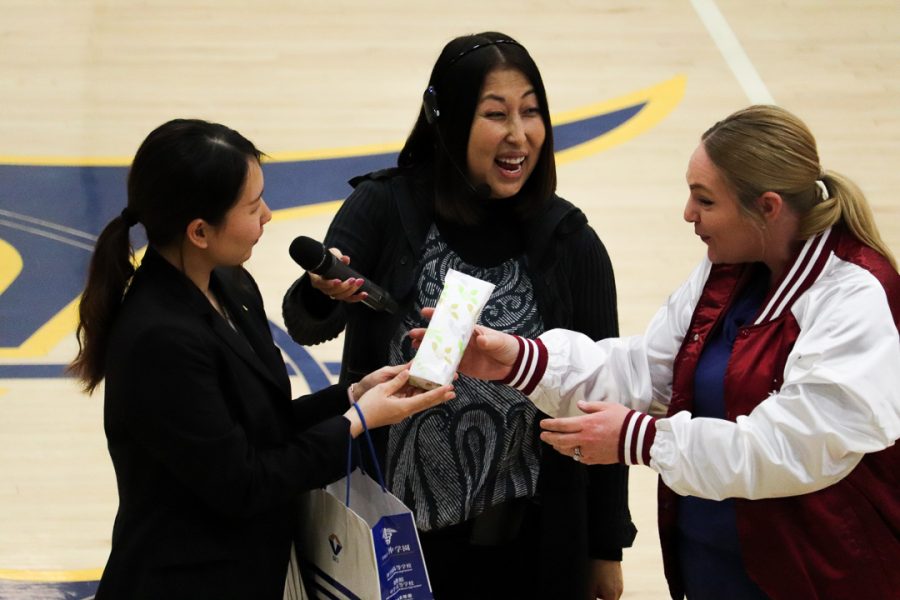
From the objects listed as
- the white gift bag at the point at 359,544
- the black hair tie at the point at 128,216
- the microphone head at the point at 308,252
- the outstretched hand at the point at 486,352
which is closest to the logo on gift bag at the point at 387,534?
the white gift bag at the point at 359,544

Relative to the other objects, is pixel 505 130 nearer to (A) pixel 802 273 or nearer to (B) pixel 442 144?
(B) pixel 442 144

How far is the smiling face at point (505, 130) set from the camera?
2215mm

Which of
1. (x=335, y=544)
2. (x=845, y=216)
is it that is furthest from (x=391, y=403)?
(x=845, y=216)

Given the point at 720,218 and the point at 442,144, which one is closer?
the point at 720,218

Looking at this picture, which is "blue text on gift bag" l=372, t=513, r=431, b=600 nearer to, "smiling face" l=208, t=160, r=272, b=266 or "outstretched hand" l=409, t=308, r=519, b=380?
"outstretched hand" l=409, t=308, r=519, b=380

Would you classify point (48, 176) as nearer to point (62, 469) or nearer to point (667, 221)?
point (62, 469)

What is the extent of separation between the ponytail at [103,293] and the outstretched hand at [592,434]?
716 millimetres

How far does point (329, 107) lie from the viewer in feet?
17.3

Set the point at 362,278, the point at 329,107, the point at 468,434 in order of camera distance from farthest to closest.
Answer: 1. the point at 329,107
2. the point at 468,434
3. the point at 362,278

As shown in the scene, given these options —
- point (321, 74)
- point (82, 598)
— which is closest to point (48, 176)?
point (321, 74)

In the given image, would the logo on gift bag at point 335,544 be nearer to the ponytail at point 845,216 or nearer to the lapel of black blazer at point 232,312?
the lapel of black blazer at point 232,312

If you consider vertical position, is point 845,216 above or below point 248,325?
above

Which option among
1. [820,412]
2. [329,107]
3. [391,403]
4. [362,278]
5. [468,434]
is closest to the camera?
[820,412]

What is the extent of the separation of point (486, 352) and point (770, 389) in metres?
0.50
